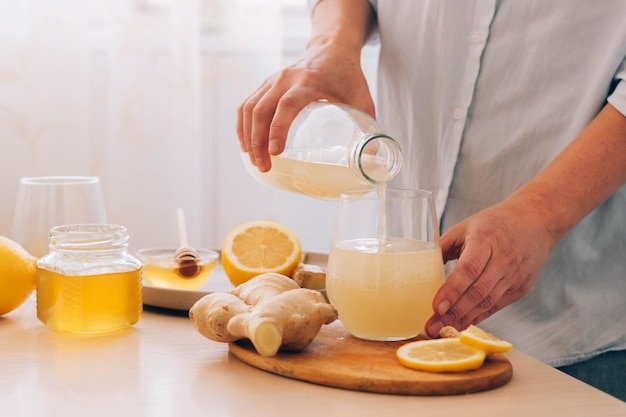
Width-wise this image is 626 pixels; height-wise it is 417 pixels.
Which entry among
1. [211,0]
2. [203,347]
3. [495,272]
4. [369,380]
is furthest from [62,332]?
[211,0]

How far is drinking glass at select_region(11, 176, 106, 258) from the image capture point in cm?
122

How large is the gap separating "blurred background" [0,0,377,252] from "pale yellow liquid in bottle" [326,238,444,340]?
4.59 feet

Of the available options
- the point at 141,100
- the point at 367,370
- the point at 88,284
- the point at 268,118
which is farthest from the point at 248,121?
the point at 141,100

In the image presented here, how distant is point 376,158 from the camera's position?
3.41 ft

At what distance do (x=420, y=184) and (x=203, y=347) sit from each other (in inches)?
26.0

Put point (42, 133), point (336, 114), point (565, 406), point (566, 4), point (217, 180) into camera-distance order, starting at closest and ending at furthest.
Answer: point (565, 406), point (336, 114), point (566, 4), point (42, 133), point (217, 180)

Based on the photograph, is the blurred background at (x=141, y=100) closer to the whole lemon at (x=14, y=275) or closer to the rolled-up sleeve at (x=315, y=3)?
the rolled-up sleeve at (x=315, y=3)

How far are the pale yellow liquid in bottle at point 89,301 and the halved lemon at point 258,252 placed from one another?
0.20 m

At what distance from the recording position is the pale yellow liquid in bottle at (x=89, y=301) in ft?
3.40

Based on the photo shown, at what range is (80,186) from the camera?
1.24 m

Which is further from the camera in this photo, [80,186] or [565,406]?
[80,186]

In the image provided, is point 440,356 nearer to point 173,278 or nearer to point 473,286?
point 473,286

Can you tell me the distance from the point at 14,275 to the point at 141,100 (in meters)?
1.22

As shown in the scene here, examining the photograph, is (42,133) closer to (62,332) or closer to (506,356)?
(62,332)
